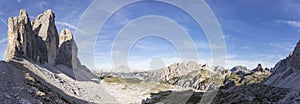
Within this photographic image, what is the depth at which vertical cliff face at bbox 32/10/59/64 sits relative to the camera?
160500 millimetres

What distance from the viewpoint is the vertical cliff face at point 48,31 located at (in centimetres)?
16050

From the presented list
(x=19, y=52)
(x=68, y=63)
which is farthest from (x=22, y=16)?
(x=68, y=63)

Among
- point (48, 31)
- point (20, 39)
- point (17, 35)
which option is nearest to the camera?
point (17, 35)

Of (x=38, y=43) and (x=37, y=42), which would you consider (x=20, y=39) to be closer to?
(x=37, y=42)

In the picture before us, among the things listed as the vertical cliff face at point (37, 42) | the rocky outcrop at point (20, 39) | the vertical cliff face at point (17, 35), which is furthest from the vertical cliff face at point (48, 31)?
the vertical cliff face at point (17, 35)

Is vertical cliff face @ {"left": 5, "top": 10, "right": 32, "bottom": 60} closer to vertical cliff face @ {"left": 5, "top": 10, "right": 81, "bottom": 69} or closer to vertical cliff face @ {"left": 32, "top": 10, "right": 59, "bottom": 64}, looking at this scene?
vertical cliff face @ {"left": 5, "top": 10, "right": 81, "bottom": 69}

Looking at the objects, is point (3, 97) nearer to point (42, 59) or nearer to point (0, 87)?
point (0, 87)

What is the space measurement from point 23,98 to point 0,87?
214 inches

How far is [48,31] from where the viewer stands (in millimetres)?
162375

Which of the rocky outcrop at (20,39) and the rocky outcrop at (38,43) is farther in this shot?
the rocky outcrop at (38,43)

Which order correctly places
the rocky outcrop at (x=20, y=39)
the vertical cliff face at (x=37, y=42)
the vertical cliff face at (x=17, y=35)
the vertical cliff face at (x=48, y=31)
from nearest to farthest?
the rocky outcrop at (x=20, y=39) → the vertical cliff face at (x=17, y=35) → the vertical cliff face at (x=37, y=42) → the vertical cliff face at (x=48, y=31)

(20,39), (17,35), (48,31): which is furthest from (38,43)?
(17,35)

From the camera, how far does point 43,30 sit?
162 m

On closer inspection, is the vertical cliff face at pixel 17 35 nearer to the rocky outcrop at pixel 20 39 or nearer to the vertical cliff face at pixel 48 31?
the rocky outcrop at pixel 20 39
